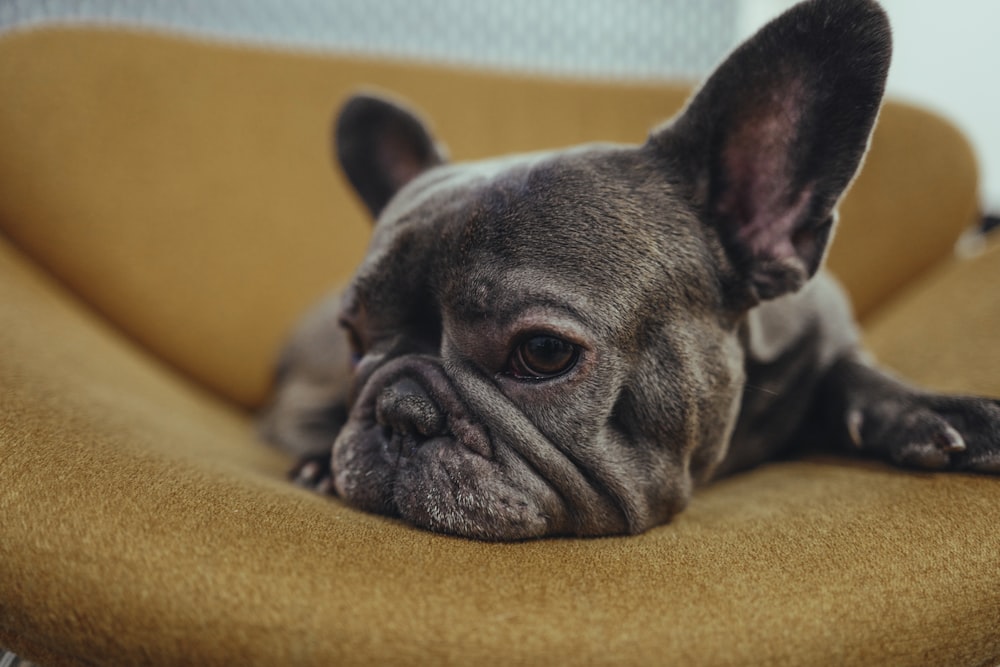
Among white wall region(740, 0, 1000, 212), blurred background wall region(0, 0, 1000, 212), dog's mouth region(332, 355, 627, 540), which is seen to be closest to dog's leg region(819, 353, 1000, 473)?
dog's mouth region(332, 355, 627, 540)

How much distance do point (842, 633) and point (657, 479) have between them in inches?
12.3

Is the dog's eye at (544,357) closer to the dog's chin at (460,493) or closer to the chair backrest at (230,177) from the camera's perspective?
the dog's chin at (460,493)

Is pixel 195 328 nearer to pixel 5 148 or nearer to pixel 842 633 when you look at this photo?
pixel 5 148

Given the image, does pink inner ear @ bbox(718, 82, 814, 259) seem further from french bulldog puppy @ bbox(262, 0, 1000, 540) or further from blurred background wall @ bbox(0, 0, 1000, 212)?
blurred background wall @ bbox(0, 0, 1000, 212)

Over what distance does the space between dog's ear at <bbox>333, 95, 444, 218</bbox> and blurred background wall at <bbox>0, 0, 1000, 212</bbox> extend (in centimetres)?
122

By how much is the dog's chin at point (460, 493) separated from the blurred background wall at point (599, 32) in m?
2.02

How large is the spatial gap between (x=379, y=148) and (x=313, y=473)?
68 centimetres

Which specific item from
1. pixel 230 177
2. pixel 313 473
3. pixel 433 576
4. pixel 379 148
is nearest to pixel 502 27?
pixel 230 177

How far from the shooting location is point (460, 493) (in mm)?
929

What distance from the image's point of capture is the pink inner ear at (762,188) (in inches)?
42.5

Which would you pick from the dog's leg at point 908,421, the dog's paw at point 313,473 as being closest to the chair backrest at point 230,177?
the dog's paw at point 313,473

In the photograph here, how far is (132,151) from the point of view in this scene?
1.96 m

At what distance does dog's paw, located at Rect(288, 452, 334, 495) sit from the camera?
1265 millimetres

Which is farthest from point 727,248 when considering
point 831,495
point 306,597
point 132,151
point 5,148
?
point 5,148
